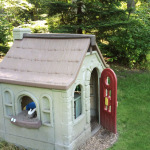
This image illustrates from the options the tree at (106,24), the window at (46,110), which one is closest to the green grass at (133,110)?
the tree at (106,24)

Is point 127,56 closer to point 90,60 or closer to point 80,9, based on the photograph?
point 80,9

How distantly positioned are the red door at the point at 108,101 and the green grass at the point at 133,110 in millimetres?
468

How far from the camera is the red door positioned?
6164 millimetres

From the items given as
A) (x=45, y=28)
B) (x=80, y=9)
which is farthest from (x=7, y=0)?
(x=80, y=9)

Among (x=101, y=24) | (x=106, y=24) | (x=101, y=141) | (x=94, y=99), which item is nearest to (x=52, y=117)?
(x=101, y=141)

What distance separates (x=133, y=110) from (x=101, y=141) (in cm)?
274

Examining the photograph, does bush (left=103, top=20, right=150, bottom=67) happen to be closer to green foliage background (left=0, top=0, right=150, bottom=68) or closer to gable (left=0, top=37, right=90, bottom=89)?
green foliage background (left=0, top=0, right=150, bottom=68)

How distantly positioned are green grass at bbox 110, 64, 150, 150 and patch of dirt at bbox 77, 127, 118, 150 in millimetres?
178

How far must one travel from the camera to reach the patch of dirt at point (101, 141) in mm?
5859

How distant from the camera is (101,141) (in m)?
6.19

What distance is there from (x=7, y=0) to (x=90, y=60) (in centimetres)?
887

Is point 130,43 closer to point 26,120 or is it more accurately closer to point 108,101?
point 108,101

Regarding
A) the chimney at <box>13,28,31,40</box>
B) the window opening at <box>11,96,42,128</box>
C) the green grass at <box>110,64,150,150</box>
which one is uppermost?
the chimney at <box>13,28,31,40</box>

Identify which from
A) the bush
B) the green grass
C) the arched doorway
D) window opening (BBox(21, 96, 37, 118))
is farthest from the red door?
the bush
